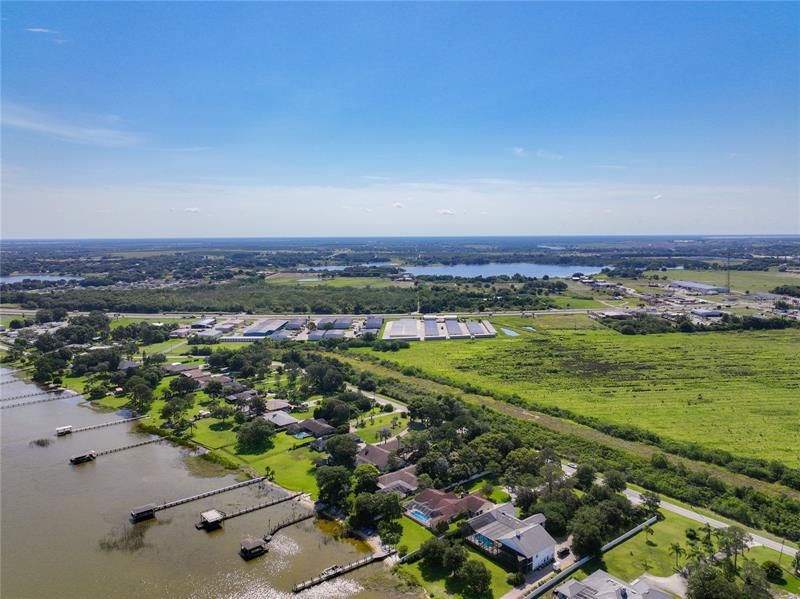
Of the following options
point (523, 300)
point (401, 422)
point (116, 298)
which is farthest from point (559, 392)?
point (116, 298)

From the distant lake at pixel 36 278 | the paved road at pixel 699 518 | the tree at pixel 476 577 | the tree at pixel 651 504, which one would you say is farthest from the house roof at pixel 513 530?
the distant lake at pixel 36 278

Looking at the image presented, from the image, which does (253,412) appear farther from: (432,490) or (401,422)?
(432,490)

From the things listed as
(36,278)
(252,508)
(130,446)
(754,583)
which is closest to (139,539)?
(252,508)

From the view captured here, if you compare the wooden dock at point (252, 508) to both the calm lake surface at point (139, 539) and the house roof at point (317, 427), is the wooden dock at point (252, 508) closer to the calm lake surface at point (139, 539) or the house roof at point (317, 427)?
the calm lake surface at point (139, 539)

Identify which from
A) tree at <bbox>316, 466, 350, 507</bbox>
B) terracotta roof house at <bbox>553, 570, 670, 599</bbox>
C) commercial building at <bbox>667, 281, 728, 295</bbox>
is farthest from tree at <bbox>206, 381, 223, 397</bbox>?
commercial building at <bbox>667, 281, 728, 295</bbox>

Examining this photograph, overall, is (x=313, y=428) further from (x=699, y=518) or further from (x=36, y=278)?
(x=36, y=278)

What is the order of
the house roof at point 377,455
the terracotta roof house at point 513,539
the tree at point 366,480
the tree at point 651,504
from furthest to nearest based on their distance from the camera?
the house roof at point 377,455, the tree at point 366,480, the tree at point 651,504, the terracotta roof house at point 513,539
